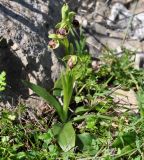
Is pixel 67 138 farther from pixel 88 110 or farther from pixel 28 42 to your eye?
pixel 28 42

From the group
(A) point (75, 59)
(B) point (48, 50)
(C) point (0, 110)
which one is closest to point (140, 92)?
(A) point (75, 59)

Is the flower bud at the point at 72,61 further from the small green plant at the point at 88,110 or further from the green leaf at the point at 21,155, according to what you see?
the green leaf at the point at 21,155

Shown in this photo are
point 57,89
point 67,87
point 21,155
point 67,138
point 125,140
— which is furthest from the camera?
point 57,89

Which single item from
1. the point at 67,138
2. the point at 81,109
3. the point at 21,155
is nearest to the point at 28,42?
the point at 81,109

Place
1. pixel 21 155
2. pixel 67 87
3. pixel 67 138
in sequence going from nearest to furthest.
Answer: pixel 21 155
pixel 67 138
pixel 67 87

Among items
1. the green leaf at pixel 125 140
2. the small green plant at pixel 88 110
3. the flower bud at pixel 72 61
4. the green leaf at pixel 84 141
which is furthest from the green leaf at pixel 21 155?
the flower bud at pixel 72 61

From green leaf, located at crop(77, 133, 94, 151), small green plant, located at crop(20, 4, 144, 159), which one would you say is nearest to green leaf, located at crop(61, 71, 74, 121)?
small green plant, located at crop(20, 4, 144, 159)
